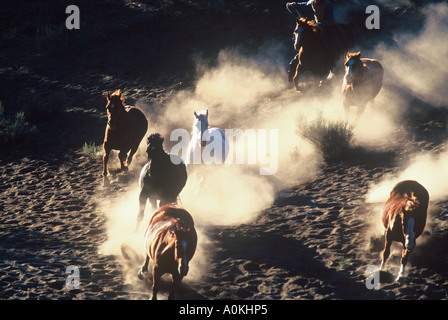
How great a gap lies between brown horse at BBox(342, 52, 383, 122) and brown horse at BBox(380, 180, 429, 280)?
4739 mm

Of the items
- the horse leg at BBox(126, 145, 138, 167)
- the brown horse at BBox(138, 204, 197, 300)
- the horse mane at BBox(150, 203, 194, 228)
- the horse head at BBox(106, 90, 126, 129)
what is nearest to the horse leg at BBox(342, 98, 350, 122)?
the horse leg at BBox(126, 145, 138, 167)

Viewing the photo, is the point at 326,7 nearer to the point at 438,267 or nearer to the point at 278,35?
the point at 278,35

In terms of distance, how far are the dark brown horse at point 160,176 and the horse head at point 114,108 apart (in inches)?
105

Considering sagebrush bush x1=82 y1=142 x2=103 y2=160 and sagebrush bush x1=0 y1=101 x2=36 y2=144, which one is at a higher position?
sagebrush bush x1=0 y1=101 x2=36 y2=144

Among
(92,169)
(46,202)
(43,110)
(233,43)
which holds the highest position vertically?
(233,43)

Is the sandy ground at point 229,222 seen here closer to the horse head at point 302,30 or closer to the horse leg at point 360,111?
the horse leg at point 360,111

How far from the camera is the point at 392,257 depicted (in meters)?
8.59

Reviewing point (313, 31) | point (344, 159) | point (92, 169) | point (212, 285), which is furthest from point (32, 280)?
point (313, 31)

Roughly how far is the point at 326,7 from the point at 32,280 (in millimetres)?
9290

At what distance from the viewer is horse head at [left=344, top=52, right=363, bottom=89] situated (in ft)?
41.2

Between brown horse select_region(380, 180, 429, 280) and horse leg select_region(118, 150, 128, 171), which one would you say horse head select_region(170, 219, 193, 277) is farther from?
horse leg select_region(118, 150, 128, 171)

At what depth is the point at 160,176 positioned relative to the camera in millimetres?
9250

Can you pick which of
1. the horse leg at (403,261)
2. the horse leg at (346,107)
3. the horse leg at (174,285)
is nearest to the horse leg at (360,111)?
the horse leg at (346,107)

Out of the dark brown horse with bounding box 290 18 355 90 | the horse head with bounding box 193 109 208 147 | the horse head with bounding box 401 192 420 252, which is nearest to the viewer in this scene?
the horse head with bounding box 401 192 420 252
